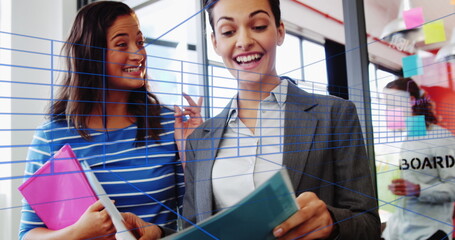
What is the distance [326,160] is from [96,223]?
1.19 ft

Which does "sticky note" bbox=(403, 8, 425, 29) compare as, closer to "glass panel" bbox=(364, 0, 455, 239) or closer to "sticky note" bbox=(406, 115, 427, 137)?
"glass panel" bbox=(364, 0, 455, 239)

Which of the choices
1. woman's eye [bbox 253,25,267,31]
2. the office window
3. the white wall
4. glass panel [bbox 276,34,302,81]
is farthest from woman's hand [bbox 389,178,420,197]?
the white wall

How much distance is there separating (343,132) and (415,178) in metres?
0.45

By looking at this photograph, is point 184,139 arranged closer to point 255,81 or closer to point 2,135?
point 255,81

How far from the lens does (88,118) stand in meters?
0.70

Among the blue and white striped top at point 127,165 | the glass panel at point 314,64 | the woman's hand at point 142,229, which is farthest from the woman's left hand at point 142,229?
the glass panel at point 314,64

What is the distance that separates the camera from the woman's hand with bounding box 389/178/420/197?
892 mm

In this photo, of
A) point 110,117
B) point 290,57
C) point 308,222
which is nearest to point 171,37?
point 290,57

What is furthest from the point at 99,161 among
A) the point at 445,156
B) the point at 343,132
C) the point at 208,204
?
the point at 445,156

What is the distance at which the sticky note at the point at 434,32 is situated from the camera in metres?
0.77

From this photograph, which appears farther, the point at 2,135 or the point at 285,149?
the point at 2,135

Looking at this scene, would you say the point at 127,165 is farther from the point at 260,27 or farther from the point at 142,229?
the point at 260,27

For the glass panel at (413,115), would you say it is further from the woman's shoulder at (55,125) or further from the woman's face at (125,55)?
the woman's shoulder at (55,125)

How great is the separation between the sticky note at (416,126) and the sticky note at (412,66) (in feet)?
0.39
